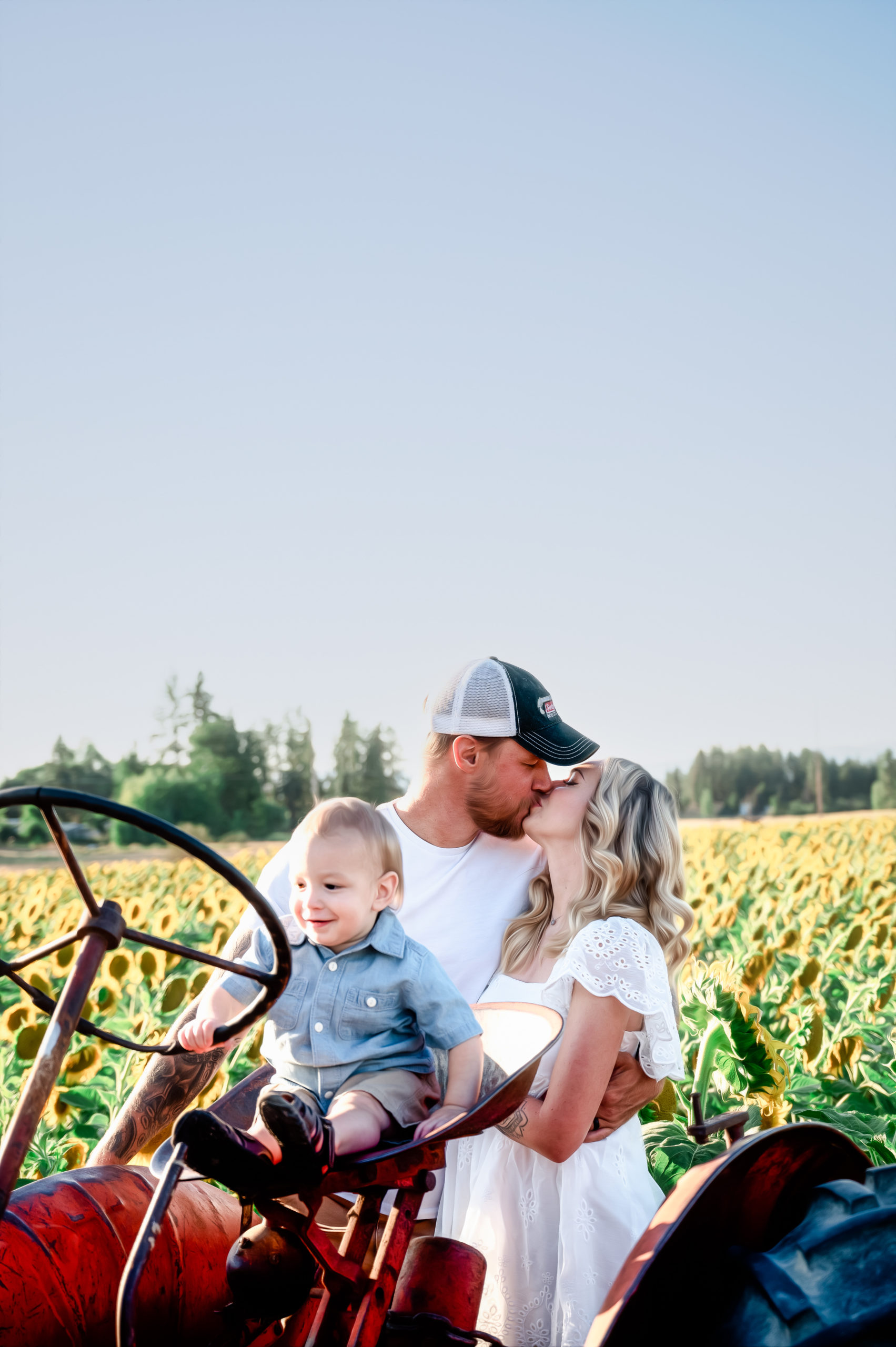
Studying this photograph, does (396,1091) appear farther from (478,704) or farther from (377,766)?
(377,766)

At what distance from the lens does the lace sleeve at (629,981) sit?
7.69ft

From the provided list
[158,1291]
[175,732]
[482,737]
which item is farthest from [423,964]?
[175,732]

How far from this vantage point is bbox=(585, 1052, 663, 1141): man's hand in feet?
7.92

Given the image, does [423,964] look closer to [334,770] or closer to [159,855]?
[159,855]

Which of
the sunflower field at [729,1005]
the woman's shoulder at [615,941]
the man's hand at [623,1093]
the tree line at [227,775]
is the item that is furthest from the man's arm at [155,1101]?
the tree line at [227,775]

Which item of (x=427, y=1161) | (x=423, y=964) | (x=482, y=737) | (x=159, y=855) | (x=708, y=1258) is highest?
(x=482, y=737)

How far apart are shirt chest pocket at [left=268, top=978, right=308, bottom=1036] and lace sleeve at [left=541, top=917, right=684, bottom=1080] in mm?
701

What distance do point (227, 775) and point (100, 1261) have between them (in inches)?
2359

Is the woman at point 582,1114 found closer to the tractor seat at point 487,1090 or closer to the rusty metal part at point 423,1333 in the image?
the tractor seat at point 487,1090

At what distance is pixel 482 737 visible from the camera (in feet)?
9.63

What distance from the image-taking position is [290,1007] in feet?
6.16

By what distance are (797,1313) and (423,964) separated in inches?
31.1

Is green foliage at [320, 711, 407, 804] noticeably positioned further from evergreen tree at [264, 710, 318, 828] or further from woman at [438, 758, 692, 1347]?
woman at [438, 758, 692, 1347]

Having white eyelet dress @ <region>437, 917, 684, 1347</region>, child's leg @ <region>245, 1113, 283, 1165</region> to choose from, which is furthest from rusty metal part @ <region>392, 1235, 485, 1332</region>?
white eyelet dress @ <region>437, 917, 684, 1347</region>
